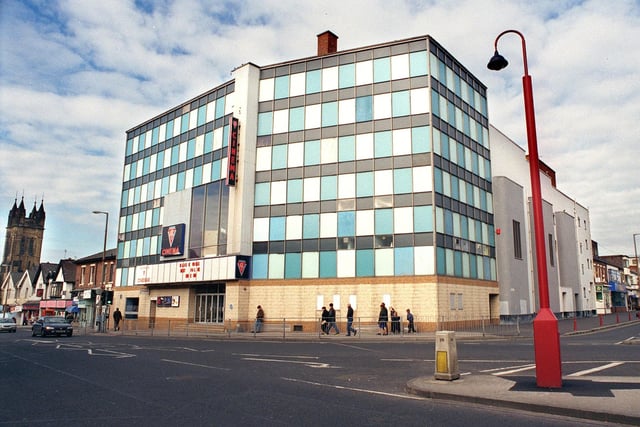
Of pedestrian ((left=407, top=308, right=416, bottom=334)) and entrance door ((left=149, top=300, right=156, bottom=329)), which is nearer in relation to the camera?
pedestrian ((left=407, top=308, right=416, bottom=334))

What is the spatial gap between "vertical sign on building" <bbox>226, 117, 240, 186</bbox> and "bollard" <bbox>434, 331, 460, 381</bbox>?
2791 centimetres

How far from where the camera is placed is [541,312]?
969cm

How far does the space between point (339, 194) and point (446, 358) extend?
2477 centimetres

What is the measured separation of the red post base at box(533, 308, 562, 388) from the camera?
9.16 metres

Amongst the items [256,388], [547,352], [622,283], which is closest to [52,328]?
[256,388]

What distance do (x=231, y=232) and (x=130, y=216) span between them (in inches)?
734

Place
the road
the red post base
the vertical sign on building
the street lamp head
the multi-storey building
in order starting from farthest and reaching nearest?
1. the vertical sign on building
2. the multi-storey building
3. the street lamp head
4. the red post base
5. the road

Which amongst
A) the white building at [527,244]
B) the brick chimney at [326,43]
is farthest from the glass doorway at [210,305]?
the white building at [527,244]

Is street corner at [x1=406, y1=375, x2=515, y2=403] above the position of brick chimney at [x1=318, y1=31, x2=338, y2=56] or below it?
below

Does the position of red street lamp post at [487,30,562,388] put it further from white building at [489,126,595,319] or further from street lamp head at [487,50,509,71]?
white building at [489,126,595,319]

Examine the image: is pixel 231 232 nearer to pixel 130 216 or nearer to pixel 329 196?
pixel 329 196

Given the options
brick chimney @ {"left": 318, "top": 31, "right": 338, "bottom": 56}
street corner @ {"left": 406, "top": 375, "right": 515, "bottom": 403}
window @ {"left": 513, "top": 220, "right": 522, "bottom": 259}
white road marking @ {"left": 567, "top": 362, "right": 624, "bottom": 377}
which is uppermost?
brick chimney @ {"left": 318, "top": 31, "right": 338, "bottom": 56}

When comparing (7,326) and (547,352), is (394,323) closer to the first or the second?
(547,352)

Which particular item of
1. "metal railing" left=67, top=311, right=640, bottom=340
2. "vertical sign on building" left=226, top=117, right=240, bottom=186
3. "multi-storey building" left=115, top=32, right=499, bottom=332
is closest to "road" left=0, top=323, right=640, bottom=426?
"metal railing" left=67, top=311, right=640, bottom=340
